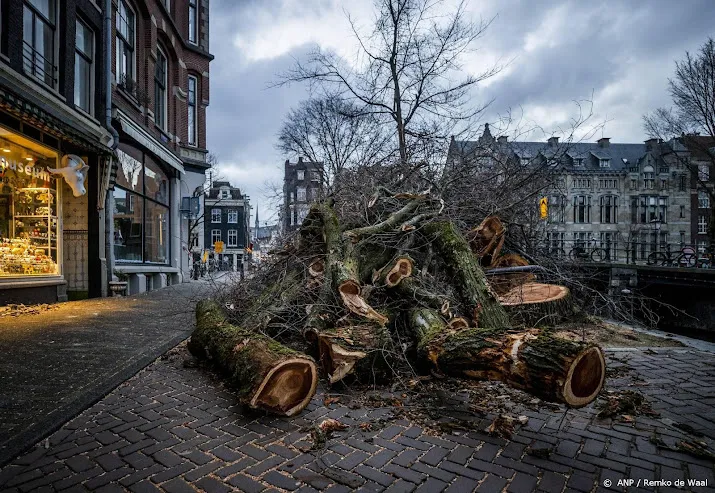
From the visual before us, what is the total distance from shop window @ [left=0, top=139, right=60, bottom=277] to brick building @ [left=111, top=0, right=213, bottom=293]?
1499mm

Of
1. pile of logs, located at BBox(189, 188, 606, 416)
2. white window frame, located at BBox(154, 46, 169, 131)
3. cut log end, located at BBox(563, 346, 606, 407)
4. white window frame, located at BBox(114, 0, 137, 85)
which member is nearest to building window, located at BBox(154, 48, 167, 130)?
white window frame, located at BBox(154, 46, 169, 131)

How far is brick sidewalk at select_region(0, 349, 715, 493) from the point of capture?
2219mm

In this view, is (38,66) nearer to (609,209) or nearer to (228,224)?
(228,224)

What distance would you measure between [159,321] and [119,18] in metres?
10.2

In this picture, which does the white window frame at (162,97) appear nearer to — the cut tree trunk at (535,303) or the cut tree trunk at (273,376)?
the cut tree trunk at (535,303)

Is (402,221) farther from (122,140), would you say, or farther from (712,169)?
(712,169)

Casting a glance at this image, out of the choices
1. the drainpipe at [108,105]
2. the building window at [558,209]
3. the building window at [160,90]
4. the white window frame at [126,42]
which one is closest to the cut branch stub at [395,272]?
the building window at [558,209]

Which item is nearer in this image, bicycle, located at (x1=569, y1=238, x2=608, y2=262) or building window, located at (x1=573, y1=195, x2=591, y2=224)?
bicycle, located at (x1=569, y1=238, x2=608, y2=262)

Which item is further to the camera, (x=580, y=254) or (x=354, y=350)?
(x=580, y=254)

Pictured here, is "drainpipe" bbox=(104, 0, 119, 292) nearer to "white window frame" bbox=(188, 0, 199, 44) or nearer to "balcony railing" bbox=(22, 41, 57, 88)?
"balcony railing" bbox=(22, 41, 57, 88)

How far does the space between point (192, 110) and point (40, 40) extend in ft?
33.0

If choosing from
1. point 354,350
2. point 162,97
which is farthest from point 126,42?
point 354,350

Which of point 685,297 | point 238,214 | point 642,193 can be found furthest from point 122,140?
point 642,193

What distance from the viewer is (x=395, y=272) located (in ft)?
16.6
